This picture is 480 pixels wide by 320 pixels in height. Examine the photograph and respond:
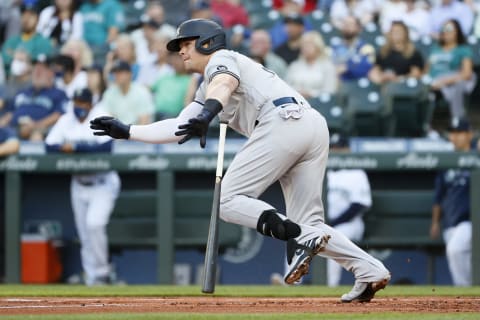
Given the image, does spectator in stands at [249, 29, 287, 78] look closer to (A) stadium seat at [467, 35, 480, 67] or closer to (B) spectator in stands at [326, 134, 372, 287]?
(B) spectator in stands at [326, 134, 372, 287]

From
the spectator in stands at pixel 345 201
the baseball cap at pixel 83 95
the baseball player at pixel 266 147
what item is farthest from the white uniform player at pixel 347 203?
the baseball player at pixel 266 147

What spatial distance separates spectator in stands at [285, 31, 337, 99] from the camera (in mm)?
11742

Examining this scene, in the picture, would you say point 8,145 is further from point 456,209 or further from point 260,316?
point 260,316

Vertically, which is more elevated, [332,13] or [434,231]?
[332,13]

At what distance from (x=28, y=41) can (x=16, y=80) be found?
884 mm

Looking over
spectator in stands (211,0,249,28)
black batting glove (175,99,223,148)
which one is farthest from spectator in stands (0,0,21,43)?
black batting glove (175,99,223,148)

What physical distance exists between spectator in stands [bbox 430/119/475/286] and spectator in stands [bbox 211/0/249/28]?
3.89 metres

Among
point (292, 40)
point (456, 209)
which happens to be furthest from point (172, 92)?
point (456, 209)

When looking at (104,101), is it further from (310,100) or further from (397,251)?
(397,251)

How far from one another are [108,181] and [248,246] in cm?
149

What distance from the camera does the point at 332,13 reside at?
1375 centimetres

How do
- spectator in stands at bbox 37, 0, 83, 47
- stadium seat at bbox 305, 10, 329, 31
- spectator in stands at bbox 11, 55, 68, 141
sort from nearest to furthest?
spectator in stands at bbox 11, 55, 68, 141 → stadium seat at bbox 305, 10, 329, 31 → spectator in stands at bbox 37, 0, 83, 47

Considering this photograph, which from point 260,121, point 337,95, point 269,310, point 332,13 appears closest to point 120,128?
point 260,121

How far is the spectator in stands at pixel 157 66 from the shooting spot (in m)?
12.4
